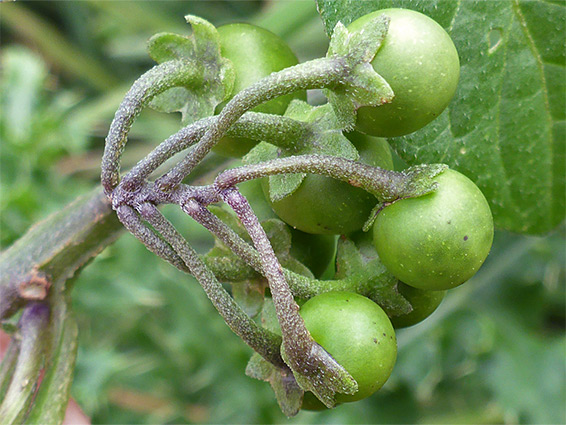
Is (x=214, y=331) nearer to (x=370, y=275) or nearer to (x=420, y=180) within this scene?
(x=370, y=275)

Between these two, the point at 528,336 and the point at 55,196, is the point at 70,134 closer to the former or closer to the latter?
the point at 55,196

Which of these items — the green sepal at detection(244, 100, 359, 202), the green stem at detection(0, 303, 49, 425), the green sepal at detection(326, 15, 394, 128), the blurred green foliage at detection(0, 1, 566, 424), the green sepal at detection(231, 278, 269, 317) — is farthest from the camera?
the blurred green foliage at detection(0, 1, 566, 424)

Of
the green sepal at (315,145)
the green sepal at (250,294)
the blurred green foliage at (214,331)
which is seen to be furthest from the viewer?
the blurred green foliage at (214,331)

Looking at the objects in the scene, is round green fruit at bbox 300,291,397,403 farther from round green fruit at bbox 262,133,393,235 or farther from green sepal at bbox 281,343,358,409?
round green fruit at bbox 262,133,393,235

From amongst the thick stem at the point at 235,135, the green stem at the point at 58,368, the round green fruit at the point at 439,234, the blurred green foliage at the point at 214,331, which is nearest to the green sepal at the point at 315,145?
the thick stem at the point at 235,135

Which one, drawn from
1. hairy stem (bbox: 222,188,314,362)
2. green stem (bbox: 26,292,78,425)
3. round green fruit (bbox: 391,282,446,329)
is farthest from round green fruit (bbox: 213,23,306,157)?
green stem (bbox: 26,292,78,425)

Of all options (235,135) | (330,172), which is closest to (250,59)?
(235,135)

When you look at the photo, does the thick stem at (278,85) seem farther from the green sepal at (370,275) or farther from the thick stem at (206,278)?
the green sepal at (370,275)

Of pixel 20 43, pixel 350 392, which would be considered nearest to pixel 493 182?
pixel 350 392
